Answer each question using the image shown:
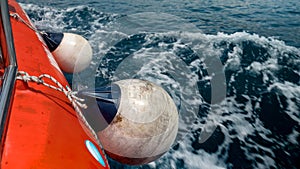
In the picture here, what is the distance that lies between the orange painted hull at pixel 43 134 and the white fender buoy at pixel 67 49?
6.21 feet

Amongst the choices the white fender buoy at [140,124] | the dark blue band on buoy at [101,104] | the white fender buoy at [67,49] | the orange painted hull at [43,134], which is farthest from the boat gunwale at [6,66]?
the white fender buoy at [67,49]

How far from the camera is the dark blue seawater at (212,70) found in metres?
3.09

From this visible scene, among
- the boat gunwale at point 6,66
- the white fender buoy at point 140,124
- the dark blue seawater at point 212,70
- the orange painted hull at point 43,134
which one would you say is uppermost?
the boat gunwale at point 6,66

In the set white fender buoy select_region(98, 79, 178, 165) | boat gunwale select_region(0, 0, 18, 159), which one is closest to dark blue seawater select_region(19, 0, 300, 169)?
white fender buoy select_region(98, 79, 178, 165)

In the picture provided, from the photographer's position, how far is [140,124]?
1890 millimetres

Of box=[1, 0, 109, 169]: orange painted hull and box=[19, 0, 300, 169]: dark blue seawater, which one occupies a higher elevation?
box=[1, 0, 109, 169]: orange painted hull

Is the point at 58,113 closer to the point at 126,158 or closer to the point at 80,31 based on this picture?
the point at 126,158

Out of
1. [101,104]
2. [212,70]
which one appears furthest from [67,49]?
[212,70]

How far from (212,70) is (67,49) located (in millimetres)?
3212

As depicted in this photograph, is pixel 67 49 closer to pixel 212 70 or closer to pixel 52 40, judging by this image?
pixel 52 40

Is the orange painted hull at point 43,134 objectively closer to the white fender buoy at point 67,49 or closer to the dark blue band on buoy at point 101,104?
the dark blue band on buoy at point 101,104

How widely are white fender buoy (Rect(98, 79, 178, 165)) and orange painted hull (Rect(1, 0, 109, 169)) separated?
305mm

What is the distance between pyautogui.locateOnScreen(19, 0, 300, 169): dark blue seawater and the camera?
3092 mm

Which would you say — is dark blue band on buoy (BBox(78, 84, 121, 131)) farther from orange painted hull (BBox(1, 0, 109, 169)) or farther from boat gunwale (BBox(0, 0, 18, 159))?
boat gunwale (BBox(0, 0, 18, 159))
